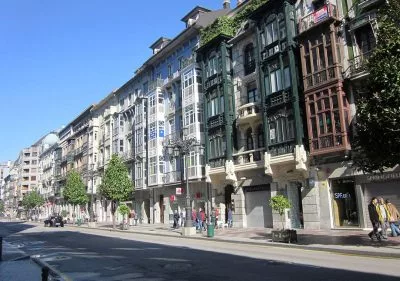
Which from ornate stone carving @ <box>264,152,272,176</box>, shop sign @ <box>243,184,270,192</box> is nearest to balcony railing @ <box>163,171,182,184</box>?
shop sign @ <box>243,184,270,192</box>

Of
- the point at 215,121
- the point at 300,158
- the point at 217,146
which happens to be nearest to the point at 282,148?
the point at 300,158

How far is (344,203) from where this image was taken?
25109mm

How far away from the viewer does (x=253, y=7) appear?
33094mm

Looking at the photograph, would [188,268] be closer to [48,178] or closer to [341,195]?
[341,195]

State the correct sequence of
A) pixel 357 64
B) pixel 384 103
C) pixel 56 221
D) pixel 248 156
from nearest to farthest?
1. pixel 384 103
2. pixel 357 64
3. pixel 248 156
4. pixel 56 221

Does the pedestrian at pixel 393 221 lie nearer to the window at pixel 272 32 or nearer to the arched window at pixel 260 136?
the arched window at pixel 260 136

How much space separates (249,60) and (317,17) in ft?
27.5

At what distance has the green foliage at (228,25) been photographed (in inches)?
1324

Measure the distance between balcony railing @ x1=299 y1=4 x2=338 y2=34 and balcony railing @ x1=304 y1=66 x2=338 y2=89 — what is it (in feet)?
10.0

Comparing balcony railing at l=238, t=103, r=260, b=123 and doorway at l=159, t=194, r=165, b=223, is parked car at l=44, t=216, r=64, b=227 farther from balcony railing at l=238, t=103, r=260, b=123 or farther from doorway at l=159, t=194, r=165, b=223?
balcony railing at l=238, t=103, r=260, b=123

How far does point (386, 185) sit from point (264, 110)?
Answer: 10182 millimetres

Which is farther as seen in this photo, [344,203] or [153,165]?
[153,165]

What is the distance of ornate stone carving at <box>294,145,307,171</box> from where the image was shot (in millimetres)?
26188

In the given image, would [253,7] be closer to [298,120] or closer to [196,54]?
[196,54]
